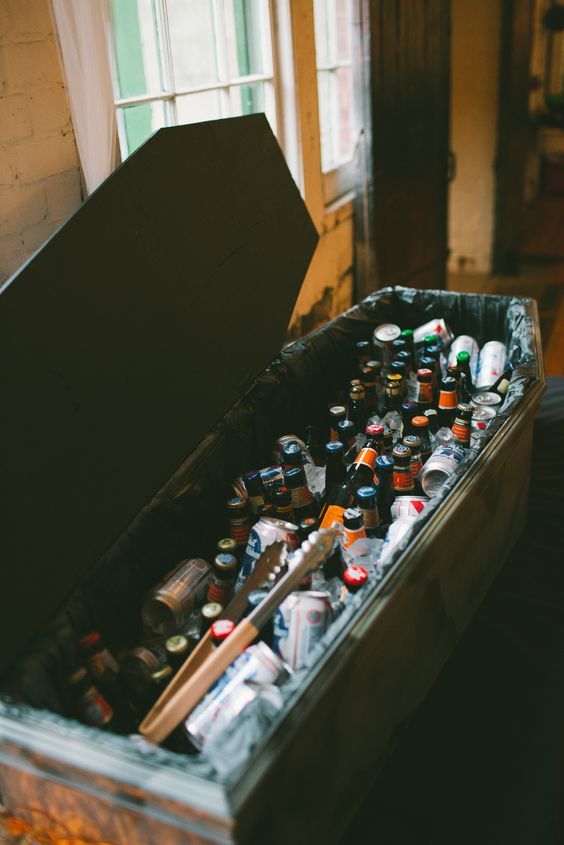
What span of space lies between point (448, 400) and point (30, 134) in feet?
4.22

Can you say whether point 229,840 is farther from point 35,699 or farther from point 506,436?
point 506,436

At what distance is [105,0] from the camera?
1943 mm

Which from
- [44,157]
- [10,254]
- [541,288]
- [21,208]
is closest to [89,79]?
[44,157]

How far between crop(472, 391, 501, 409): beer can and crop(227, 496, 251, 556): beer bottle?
30.7 inches

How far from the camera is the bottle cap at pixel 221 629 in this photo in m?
1.31

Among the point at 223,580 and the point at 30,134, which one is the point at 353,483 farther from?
the point at 30,134

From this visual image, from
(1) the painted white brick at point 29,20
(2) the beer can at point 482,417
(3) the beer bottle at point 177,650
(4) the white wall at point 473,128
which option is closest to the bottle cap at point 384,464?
(2) the beer can at point 482,417

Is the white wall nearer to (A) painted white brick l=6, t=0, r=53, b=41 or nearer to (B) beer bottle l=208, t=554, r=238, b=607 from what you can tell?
→ (A) painted white brick l=6, t=0, r=53, b=41

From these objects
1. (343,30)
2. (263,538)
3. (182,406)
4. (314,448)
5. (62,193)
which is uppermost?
(343,30)

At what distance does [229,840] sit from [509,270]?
4.81 metres

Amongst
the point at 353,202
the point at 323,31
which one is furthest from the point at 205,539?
the point at 323,31

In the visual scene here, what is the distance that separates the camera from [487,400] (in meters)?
2.15

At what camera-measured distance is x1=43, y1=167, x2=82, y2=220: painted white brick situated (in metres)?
1.93

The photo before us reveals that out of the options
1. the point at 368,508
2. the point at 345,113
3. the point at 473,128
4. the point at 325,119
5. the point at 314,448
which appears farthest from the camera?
the point at 473,128
